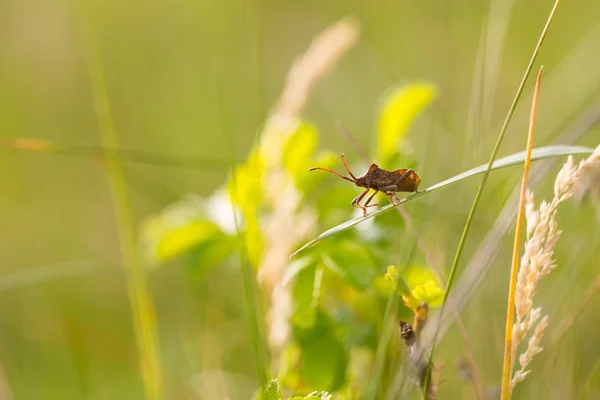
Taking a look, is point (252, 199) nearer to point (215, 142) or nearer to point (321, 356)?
point (321, 356)

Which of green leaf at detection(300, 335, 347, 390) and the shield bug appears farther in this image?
green leaf at detection(300, 335, 347, 390)

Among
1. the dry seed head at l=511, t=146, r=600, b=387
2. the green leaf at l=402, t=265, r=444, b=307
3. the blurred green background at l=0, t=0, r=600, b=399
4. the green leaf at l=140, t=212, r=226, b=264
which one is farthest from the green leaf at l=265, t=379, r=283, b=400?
the green leaf at l=140, t=212, r=226, b=264

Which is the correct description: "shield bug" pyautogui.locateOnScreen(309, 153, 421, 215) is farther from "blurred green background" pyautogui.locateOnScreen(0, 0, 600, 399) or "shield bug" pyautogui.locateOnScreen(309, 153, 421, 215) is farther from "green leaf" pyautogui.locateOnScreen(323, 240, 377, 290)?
"blurred green background" pyautogui.locateOnScreen(0, 0, 600, 399)

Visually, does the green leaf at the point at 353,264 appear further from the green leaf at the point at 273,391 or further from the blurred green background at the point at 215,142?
the green leaf at the point at 273,391

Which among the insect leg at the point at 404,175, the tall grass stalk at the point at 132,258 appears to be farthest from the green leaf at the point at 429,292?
the tall grass stalk at the point at 132,258

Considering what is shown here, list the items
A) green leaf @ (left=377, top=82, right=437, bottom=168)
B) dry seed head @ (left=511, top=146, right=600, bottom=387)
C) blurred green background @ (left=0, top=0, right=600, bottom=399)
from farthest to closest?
blurred green background @ (left=0, top=0, right=600, bottom=399)
green leaf @ (left=377, top=82, right=437, bottom=168)
dry seed head @ (left=511, top=146, right=600, bottom=387)

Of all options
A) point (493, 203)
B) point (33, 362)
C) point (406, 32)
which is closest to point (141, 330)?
point (493, 203)

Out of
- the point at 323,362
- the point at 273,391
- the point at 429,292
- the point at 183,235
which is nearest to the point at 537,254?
the point at 429,292
